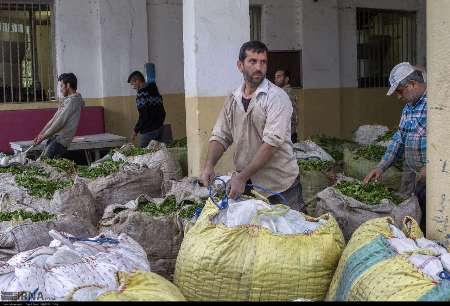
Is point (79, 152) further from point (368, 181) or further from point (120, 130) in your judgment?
point (368, 181)

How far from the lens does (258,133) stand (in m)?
4.36

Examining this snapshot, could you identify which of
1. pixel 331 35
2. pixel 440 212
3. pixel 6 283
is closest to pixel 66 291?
pixel 6 283

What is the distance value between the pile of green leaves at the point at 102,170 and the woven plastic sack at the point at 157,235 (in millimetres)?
1894

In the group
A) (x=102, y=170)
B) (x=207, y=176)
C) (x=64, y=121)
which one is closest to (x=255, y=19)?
(x=64, y=121)

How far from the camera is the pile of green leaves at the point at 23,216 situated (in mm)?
4469

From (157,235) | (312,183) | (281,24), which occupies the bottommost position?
(157,235)

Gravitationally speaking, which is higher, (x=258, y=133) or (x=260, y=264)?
(x=258, y=133)

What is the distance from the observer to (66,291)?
2.78 meters

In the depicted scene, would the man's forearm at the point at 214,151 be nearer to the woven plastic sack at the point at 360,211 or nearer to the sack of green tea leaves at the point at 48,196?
the woven plastic sack at the point at 360,211

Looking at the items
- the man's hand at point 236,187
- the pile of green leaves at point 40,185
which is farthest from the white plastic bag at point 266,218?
the pile of green leaves at point 40,185

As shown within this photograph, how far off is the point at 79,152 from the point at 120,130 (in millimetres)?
1073

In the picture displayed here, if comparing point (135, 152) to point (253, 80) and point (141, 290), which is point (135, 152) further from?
point (141, 290)

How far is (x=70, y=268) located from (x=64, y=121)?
17.0 feet

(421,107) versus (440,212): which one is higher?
(421,107)
